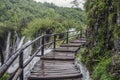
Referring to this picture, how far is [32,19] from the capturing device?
47.5m

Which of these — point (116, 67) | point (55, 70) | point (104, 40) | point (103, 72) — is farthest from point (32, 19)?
point (116, 67)

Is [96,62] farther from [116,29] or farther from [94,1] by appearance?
[94,1]

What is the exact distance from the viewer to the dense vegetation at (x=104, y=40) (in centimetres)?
447

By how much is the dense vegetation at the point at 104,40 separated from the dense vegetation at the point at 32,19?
1332 cm

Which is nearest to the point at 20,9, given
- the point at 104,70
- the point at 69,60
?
the point at 69,60

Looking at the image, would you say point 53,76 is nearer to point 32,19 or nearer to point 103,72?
point 103,72

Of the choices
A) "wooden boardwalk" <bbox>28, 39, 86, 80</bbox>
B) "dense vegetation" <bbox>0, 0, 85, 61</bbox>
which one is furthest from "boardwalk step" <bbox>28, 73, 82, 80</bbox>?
"dense vegetation" <bbox>0, 0, 85, 61</bbox>

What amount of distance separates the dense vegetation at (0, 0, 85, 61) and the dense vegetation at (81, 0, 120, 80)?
13324 millimetres

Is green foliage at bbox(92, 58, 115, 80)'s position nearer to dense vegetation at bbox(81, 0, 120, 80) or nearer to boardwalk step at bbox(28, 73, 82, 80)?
dense vegetation at bbox(81, 0, 120, 80)

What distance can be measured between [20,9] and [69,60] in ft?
156

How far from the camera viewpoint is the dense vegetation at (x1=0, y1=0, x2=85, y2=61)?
26328 mm

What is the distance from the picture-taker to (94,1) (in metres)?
6.80

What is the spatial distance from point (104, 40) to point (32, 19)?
42.3 m

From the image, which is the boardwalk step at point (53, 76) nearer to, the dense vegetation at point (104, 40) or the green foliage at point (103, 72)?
the dense vegetation at point (104, 40)
